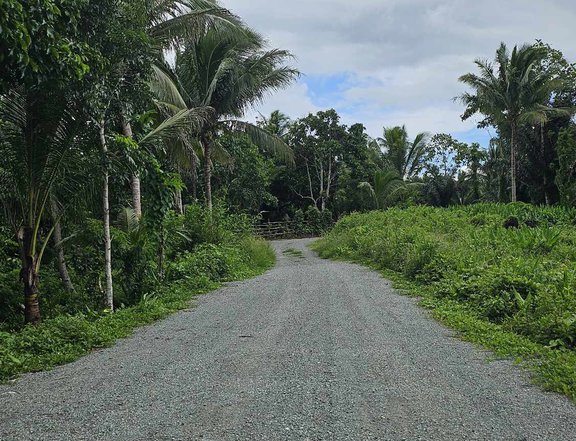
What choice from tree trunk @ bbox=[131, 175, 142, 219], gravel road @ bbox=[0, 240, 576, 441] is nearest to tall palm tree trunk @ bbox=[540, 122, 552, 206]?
tree trunk @ bbox=[131, 175, 142, 219]

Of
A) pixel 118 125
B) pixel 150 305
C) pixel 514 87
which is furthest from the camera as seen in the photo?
pixel 514 87

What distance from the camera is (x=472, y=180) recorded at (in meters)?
41.0

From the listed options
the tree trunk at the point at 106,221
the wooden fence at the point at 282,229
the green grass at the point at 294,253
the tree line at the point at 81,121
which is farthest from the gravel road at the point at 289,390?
the wooden fence at the point at 282,229

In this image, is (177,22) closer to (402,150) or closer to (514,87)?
(514,87)

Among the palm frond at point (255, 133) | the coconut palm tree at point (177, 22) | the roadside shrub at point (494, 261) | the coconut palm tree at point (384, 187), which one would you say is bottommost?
the roadside shrub at point (494, 261)

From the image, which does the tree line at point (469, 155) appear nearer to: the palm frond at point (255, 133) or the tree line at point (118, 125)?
the tree line at point (118, 125)

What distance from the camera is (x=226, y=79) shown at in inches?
710

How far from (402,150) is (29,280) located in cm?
3532

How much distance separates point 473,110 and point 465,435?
2958 cm

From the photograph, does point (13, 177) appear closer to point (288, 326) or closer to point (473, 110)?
point (288, 326)

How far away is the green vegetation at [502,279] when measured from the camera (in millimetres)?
5500

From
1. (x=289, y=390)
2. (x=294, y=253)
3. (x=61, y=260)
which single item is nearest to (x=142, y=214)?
(x=61, y=260)

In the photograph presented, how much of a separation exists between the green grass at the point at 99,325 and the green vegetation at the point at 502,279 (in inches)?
179

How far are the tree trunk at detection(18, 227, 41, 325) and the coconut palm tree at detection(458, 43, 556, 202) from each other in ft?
80.3
